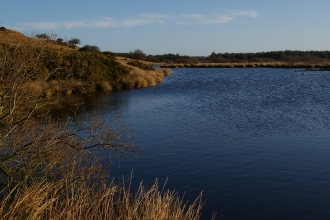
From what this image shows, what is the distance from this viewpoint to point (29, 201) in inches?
205

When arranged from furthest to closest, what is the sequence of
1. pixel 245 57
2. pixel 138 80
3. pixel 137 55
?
pixel 245 57 → pixel 137 55 → pixel 138 80

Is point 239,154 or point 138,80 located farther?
point 138,80

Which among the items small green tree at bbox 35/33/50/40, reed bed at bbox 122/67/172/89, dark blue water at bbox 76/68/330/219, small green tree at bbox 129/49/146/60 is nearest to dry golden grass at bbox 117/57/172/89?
reed bed at bbox 122/67/172/89

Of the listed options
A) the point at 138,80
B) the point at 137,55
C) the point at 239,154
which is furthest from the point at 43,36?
the point at 137,55

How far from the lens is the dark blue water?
10.5 metres

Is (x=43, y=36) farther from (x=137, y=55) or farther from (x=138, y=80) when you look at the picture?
(x=137, y=55)

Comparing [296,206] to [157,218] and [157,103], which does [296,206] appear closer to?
[157,218]

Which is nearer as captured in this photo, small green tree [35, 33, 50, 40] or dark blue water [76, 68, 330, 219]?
small green tree [35, 33, 50, 40]

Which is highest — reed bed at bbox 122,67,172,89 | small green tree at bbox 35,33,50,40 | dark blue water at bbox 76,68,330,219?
small green tree at bbox 35,33,50,40

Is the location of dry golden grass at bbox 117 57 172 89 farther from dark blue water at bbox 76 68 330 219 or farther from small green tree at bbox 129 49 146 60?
small green tree at bbox 129 49 146 60

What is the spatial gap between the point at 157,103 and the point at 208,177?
15.9 meters

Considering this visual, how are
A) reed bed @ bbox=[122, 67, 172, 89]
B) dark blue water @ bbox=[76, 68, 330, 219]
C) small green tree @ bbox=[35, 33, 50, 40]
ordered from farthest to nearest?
reed bed @ bbox=[122, 67, 172, 89]
dark blue water @ bbox=[76, 68, 330, 219]
small green tree @ bbox=[35, 33, 50, 40]

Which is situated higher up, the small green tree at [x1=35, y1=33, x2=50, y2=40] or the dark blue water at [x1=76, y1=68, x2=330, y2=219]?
the small green tree at [x1=35, y1=33, x2=50, y2=40]

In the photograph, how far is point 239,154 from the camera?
14.5 meters
